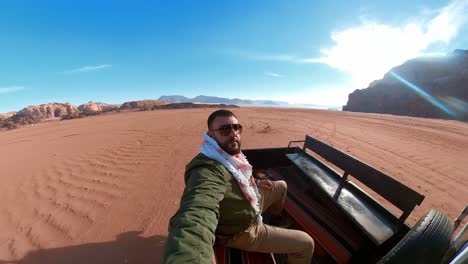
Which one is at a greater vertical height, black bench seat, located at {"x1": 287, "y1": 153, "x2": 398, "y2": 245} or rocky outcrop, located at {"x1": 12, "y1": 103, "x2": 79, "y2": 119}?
rocky outcrop, located at {"x1": 12, "y1": 103, "x2": 79, "y2": 119}

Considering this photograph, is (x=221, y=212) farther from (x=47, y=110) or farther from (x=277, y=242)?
(x=47, y=110)

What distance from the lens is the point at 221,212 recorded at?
170 cm

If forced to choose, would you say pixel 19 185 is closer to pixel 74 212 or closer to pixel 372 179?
pixel 74 212

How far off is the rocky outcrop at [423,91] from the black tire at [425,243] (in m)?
65.9

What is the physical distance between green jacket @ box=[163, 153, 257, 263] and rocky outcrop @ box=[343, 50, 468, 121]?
66896 millimetres

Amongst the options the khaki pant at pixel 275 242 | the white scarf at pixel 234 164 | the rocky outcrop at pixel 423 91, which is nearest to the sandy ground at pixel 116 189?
the khaki pant at pixel 275 242

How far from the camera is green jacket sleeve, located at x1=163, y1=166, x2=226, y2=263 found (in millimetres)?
1159

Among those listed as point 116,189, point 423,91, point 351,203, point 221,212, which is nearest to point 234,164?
point 221,212

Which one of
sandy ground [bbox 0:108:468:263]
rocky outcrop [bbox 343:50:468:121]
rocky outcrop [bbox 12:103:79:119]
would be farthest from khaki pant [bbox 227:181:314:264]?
rocky outcrop [bbox 12:103:79:119]

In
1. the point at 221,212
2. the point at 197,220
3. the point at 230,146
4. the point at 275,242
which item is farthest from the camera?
the point at 230,146

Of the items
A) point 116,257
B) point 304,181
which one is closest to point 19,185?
point 116,257

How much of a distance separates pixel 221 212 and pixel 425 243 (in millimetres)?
1441

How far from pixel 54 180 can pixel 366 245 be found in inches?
274

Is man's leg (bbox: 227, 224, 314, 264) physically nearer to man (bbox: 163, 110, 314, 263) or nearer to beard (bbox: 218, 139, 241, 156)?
man (bbox: 163, 110, 314, 263)
